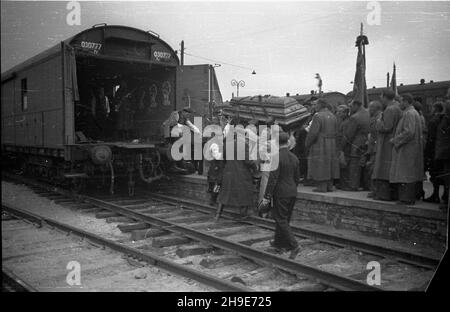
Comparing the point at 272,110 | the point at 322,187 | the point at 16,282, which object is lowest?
the point at 16,282

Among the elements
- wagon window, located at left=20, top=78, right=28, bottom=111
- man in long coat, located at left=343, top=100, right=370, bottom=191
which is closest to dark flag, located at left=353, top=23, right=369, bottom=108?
man in long coat, located at left=343, top=100, right=370, bottom=191

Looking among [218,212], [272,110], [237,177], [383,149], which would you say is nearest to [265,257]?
[237,177]

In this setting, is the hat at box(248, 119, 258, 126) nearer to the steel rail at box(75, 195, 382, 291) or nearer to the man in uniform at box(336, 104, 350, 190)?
the man in uniform at box(336, 104, 350, 190)

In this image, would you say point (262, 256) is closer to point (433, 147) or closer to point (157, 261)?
point (157, 261)

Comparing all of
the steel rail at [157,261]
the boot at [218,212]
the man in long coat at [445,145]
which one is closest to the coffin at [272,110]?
the boot at [218,212]

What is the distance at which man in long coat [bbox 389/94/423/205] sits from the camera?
6.55 meters

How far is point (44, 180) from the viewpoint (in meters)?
12.7

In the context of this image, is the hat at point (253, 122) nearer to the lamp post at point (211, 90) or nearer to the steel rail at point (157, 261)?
the lamp post at point (211, 90)

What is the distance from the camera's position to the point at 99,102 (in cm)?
1240

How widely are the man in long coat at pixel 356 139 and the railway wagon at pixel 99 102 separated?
3713 millimetres

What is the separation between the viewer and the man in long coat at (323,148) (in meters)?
8.20

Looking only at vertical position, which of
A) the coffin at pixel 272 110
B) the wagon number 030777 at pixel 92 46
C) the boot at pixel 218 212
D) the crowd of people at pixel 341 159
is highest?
the wagon number 030777 at pixel 92 46

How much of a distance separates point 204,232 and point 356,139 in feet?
12.8

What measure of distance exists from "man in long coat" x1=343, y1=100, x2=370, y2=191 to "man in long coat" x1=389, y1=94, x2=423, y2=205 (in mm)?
1620
